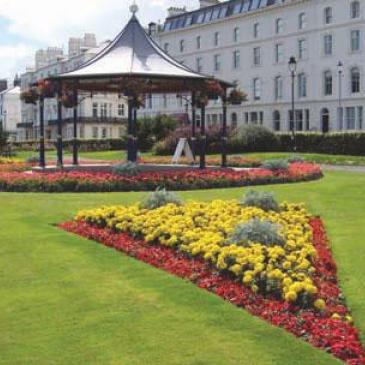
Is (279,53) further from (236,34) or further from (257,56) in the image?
(236,34)

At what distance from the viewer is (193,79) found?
24.3m

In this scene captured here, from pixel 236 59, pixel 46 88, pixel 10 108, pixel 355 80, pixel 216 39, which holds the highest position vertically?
pixel 216 39

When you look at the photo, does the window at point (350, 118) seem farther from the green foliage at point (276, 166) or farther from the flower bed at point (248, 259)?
the flower bed at point (248, 259)

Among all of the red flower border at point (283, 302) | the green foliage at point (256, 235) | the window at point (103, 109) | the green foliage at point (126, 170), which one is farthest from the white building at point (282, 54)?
the green foliage at point (256, 235)

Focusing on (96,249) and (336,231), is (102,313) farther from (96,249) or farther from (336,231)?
(336,231)

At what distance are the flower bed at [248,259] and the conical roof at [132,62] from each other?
1115 centimetres

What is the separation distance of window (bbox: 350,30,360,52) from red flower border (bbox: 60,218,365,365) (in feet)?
184

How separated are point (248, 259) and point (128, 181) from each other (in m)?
12.4

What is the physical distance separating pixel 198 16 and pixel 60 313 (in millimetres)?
78754

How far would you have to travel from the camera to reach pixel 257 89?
75625 mm

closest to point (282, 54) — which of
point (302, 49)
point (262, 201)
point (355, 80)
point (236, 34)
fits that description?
point (302, 49)

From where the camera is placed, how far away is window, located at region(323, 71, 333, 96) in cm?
6706

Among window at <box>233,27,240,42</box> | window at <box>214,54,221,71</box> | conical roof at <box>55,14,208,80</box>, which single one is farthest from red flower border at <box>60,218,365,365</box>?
window at <box>214,54,221,71</box>

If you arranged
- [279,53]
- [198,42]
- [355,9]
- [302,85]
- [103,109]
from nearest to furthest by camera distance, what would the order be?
[355,9] < [302,85] < [279,53] < [198,42] < [103,109]
